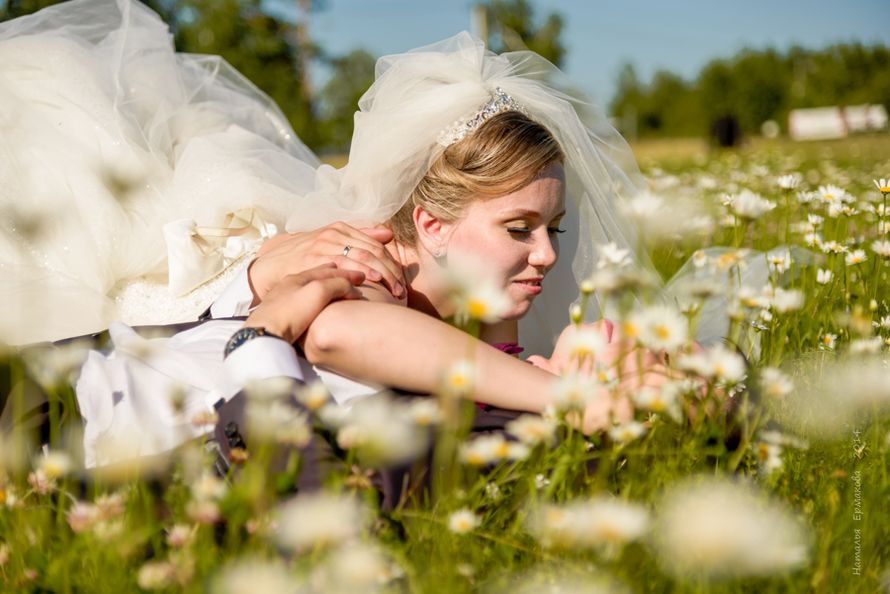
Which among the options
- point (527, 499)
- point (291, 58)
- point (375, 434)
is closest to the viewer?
point (375, 434)

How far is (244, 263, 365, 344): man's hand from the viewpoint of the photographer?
2178mm

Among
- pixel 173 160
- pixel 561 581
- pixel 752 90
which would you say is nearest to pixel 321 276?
pixel 561 581

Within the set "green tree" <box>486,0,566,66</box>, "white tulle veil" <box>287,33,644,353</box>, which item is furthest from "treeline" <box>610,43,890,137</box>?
"white tulle veil" <box>287,33,644,353</box>

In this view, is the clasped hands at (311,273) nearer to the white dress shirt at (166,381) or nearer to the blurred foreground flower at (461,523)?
the white dress shirt at (166,381)

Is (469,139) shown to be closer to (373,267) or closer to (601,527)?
(373,267)

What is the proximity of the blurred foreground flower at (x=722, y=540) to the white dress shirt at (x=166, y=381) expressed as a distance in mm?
996

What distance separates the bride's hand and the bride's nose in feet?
1.32

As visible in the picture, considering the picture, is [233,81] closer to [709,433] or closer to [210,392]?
[210,392]

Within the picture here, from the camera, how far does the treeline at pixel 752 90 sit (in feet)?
153

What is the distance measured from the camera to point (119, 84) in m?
3.84

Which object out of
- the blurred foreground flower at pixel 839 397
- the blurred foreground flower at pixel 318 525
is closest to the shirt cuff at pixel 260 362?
the blurred foreground flower at pixel 318 525

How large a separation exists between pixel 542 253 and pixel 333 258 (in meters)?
0.62

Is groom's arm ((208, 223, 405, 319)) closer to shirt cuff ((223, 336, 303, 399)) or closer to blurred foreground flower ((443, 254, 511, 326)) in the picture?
shirt cuff ((223, 336, 303, 399))

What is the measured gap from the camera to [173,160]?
3.83 meters
